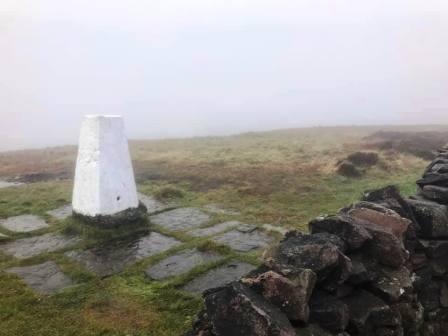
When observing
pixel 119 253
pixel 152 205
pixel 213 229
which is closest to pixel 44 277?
pixel 119 253

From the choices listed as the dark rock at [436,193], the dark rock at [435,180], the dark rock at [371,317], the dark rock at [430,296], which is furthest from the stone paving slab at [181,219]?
the dark rock at [371,317]

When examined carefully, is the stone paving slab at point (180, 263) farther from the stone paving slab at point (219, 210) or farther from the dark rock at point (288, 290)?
the dark rock at point (288, 290)

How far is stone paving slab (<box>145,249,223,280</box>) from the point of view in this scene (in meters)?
7.26

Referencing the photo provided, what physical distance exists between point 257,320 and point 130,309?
11.3 ft

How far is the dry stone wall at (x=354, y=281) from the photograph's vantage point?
11.1 ft

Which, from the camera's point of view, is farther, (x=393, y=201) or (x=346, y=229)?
(x=393, y=201)

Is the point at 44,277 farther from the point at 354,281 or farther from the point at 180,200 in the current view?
the point at 180,200

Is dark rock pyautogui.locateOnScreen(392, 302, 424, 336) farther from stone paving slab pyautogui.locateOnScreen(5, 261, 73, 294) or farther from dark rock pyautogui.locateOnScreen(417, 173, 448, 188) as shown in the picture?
stone paving slab pyautogui.locateOnScreen(5, 261, 73, 294)

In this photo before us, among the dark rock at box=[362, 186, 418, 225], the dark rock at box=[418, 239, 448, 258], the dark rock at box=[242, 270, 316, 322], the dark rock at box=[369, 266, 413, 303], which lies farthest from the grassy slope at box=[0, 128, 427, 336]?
the dark rock at box=[418, 239, 448, 258]

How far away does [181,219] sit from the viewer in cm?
1056

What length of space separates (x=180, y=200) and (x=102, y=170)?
353 centimetres

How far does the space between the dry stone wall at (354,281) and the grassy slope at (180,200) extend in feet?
7.67

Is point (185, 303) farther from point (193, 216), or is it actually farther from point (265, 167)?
point (265, 167)

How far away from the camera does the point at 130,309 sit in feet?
A: 20.0
